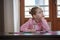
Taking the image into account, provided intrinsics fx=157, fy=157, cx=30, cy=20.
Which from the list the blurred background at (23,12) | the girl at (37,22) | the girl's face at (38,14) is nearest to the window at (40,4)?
the blurred background at (23,12)

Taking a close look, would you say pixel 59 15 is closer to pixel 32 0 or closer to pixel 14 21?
pixel 32 0

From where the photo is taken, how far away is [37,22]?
2.69 m

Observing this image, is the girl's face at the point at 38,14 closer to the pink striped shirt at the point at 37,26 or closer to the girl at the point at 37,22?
the girl at the point at 37,22

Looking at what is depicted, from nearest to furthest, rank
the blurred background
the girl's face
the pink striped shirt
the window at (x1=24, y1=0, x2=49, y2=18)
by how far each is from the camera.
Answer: the girl's face
the pink striped shirt
the blurred background
the window at (x1=24, y1=0, x2=49, y2=18)

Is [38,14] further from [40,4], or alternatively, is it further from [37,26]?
[40,4]

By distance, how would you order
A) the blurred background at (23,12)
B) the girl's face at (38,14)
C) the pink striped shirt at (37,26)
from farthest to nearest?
1. the blurred background at (23,12)
2. the pink striped shirt at (37,26)
3. the girl's face at (38,14)

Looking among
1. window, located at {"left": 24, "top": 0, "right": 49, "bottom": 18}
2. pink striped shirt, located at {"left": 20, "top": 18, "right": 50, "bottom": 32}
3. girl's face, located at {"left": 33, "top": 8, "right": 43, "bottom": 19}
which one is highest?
window, located at {"left": 24, "top": 0, "right": 49, "bottom": 18}

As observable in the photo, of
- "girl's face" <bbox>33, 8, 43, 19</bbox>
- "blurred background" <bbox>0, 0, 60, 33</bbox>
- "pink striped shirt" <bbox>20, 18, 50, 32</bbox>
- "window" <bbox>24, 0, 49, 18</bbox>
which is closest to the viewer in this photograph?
"girl's face" <bbox>33, 8, 43, 19</bbox>

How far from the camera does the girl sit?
2592mm

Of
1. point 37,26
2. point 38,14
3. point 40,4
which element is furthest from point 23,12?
point 38,14

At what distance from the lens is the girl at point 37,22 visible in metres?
2.59

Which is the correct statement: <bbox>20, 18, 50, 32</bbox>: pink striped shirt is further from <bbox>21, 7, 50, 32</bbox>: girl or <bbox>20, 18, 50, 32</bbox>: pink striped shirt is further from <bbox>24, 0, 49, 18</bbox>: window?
<bbox>24, 0, 49, 18</bbox>: window

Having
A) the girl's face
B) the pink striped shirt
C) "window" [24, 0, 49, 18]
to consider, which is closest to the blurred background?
"window" [24, 0, 49, 18]

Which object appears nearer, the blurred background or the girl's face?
the girl's face
